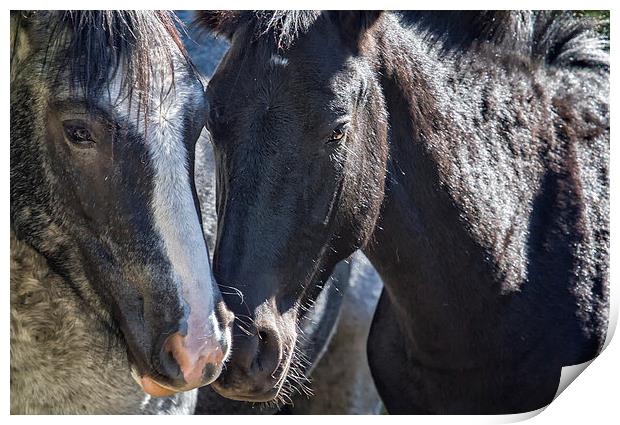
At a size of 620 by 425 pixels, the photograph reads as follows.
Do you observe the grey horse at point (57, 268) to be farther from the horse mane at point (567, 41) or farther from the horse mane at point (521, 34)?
the horse mane at point (567, 41)

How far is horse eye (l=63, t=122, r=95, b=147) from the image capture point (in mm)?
1863

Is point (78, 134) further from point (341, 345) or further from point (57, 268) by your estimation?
point (341, 345)

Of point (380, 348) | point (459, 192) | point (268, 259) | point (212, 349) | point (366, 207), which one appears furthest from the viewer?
point (380, 348)

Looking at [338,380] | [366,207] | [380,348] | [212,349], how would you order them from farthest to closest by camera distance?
[338,380], [380,348], [366,207], [212,349]

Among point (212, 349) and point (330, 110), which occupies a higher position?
point (330, 110)

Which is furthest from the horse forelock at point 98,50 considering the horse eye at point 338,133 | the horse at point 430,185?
the horse eye at point 338,133

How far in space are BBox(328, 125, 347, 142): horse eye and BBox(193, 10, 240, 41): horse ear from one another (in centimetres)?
40

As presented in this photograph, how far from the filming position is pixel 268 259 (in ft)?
6.45

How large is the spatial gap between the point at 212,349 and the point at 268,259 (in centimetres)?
25

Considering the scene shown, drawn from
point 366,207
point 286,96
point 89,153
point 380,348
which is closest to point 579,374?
point 380,348

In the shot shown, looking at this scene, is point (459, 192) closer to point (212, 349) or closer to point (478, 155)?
point (478, 155)

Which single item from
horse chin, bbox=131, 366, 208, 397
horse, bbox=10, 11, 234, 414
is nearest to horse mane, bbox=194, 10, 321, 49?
horse, bbox=10, 11, 234, 414

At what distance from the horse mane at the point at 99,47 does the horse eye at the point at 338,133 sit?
0.43 meters

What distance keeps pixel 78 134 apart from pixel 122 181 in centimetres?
14
